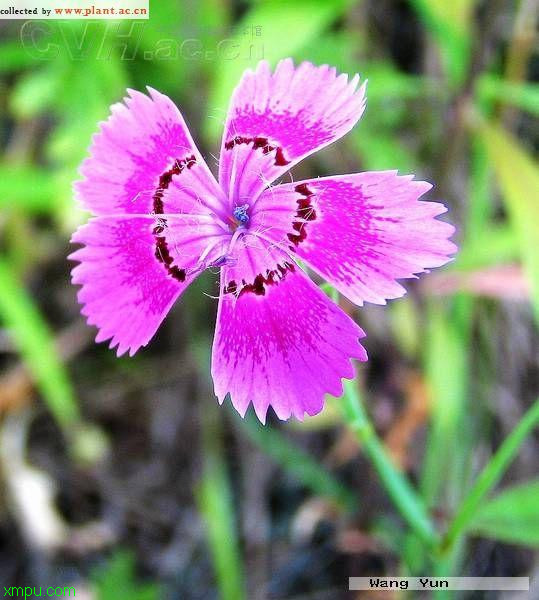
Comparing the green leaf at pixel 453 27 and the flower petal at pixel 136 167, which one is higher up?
the green leaf at pixel 453 27

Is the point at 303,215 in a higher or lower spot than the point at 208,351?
higher

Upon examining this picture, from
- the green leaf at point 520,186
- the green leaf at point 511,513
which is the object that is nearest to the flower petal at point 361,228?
the green leaf at point 511,513

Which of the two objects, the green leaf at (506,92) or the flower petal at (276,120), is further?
the green leaf at (506,92)

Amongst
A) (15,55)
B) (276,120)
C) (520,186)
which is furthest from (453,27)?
(15,55)

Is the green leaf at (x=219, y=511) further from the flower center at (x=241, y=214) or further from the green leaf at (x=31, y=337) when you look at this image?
the flower center at (x=241, y=214)

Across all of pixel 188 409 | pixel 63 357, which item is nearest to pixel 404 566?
pixel 188 409

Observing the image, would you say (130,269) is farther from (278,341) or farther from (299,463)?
(299,463)
